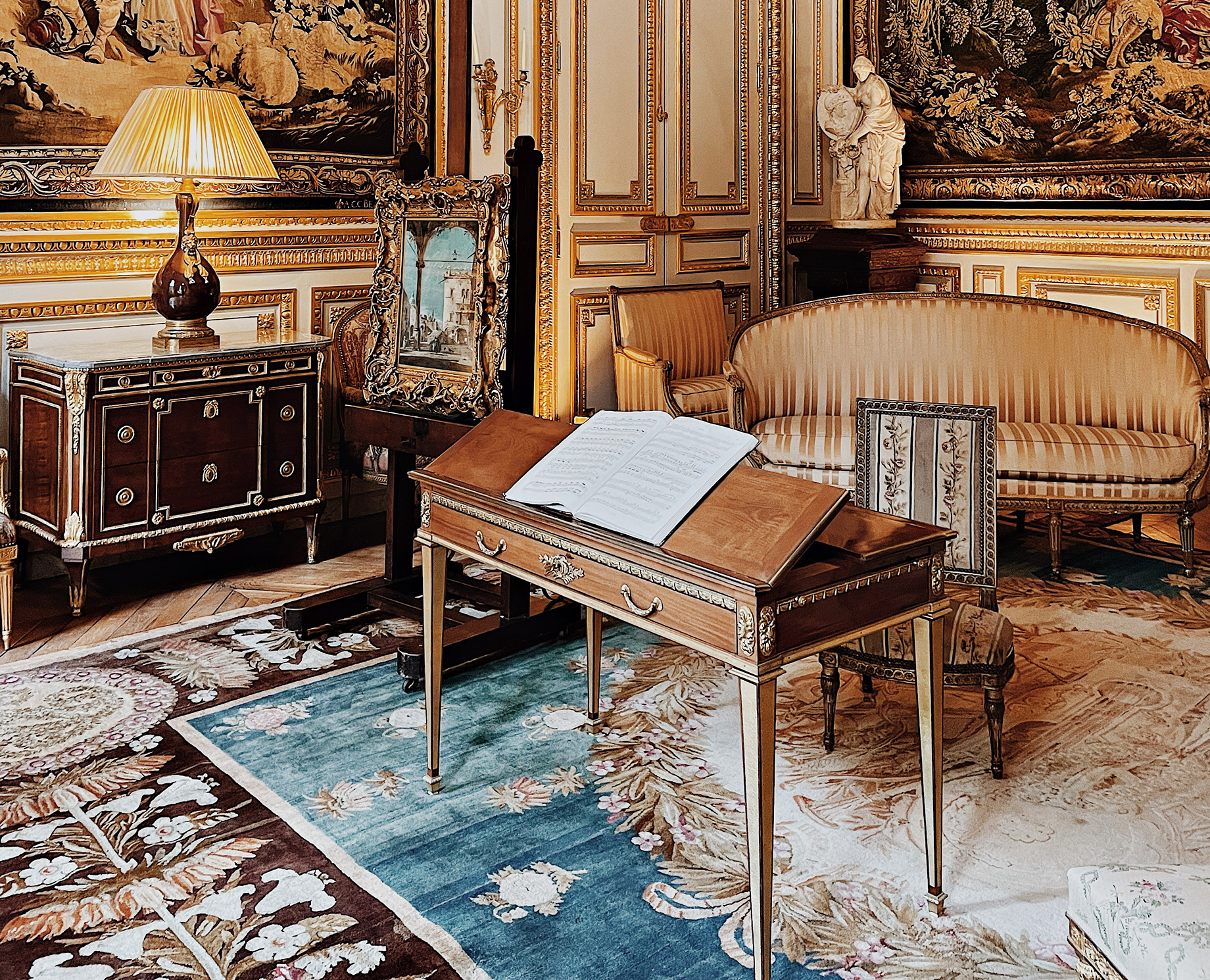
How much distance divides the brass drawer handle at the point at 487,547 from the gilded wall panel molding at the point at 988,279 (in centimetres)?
500

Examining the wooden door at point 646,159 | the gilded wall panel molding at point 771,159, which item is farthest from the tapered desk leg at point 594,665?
the gilded wall panel molding at point 771,159

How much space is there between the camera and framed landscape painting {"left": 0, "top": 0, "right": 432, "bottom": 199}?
4.98 metres

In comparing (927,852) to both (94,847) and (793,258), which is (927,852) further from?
(793,258)

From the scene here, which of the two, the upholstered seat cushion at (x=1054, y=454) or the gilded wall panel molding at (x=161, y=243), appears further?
the upholstered seat cushion at (x=1054, y=454)

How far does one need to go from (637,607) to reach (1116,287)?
501cm

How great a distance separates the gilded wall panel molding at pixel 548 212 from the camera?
662 centimetres

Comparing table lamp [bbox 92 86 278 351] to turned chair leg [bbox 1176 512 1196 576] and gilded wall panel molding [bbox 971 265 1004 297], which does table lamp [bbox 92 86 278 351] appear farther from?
turned chair leg [bbox 1176 512 1196 576]

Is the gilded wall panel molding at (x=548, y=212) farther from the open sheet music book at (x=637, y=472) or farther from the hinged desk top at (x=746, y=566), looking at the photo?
the hinged desk top at (x=746, y=566)

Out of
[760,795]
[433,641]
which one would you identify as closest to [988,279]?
[433,641]

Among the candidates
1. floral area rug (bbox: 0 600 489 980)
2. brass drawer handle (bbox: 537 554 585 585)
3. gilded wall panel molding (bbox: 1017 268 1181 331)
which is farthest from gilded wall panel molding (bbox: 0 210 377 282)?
gilded wall panel molding (bbox: 1017 268 1181 331)

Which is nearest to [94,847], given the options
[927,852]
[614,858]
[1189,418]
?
[614,858]

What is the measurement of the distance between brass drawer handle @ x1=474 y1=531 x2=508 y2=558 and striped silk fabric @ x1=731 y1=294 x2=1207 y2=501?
285 centimetres

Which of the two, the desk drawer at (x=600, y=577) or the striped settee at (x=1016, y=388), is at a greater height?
the striped settee at (x=1016, y=388)

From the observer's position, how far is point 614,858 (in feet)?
9.66
